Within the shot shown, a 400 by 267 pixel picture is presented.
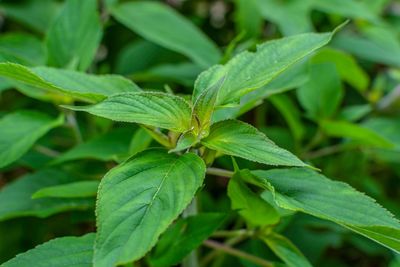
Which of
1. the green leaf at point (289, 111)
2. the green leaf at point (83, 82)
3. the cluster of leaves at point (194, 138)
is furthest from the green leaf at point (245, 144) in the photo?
the green leaf at point (289, 111)

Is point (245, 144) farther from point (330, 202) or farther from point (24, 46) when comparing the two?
point (24, 46)

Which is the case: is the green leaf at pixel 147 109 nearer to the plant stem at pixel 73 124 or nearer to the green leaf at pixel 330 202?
the green leaf at pixel 330 202

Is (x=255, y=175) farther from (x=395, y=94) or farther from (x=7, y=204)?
(x=395, y=94)

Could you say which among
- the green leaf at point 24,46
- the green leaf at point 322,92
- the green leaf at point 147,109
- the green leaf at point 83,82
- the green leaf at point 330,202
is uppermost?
the green leaf at point 147,109

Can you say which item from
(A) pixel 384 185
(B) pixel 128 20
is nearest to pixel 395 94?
(A) pixel 384 185

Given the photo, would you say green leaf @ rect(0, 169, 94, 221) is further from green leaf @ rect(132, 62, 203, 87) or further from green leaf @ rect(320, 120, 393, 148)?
green leaf @ rect(320, 120, 393, 148)

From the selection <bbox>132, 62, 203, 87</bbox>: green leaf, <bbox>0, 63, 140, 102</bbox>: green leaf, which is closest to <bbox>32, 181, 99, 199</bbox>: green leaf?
<bbox>0, 63, 140, 102</bbox>: green leaf

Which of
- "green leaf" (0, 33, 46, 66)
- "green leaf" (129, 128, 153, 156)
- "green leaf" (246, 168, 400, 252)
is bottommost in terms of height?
"green leaf" (0, 33, 46, 66)

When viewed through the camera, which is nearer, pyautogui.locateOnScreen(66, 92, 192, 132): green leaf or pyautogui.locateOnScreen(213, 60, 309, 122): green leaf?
pyautogui.locateOnScreen(66, 92, 192, 132): green leaf
